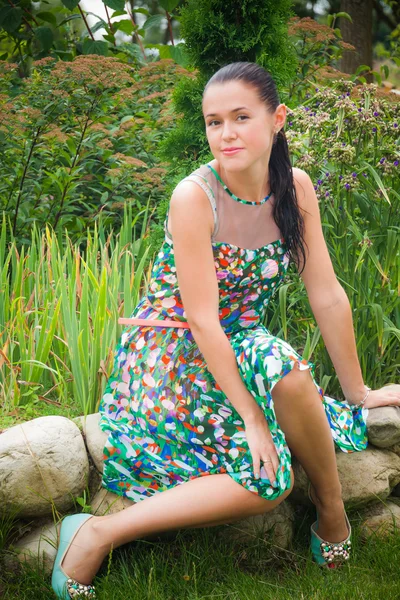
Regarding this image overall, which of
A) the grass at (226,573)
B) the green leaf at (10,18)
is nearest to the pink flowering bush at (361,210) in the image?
the grass at (226,573)

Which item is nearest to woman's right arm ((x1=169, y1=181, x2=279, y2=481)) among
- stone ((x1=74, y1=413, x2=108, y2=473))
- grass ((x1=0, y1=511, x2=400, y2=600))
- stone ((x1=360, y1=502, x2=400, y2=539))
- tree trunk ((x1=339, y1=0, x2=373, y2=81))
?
grass ((x1=0, y1=511, x2=400, y2=600))

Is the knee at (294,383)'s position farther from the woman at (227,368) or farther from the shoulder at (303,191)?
the shoulder at (303,191)

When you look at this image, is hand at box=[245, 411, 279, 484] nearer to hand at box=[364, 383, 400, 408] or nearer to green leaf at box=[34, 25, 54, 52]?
hand at box=[364, 383, 400, 408]

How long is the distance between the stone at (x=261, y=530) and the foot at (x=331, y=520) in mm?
134

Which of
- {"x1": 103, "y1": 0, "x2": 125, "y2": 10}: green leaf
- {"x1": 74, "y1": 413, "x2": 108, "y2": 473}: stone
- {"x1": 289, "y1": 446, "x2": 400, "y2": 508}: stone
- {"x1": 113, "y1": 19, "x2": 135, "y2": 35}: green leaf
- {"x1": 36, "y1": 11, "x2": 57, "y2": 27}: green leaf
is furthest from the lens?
{"x1": 113, "y1": 19, "x2": 135, "y2": 35}: green leaf

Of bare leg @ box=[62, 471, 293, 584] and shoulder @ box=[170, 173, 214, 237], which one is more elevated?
shoulder @ box=[170, 173, 214, 237]

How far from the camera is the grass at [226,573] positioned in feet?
6.91

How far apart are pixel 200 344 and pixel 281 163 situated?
0.67 metres

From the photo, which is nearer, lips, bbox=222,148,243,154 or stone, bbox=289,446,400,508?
lips, bbox=222,148,243,154

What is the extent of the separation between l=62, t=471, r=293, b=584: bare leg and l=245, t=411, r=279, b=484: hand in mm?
93

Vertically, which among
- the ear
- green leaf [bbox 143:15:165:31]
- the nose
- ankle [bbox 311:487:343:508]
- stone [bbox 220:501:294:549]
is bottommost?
stone [bbox 220:501:294:549]

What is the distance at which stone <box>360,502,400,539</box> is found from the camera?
244cm

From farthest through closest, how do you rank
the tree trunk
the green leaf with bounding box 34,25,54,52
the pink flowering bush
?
1. the tree trunk
2. the green leaf with bounding box 34,25,54,52
3. the pink flowering bush

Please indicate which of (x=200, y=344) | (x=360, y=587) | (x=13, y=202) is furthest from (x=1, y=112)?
(x=360, y=587)
